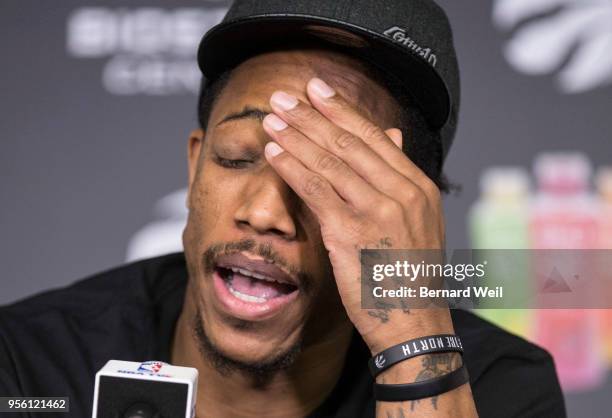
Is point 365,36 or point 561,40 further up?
point 561,40

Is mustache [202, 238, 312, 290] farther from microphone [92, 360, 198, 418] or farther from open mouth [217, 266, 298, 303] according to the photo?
microphone [92, 360, 198, 418]

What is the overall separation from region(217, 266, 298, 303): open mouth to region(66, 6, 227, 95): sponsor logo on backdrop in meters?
1.08

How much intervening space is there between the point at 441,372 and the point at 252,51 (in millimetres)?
597

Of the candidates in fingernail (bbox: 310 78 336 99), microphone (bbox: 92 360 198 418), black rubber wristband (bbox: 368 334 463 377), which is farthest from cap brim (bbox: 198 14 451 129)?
microphone (bbox: 92 360 198 418)

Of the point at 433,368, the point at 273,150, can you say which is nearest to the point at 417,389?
the point at 433,368

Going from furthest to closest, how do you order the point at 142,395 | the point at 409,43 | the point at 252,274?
the point at 409,43 → the point at 252,274 → the point at 142,395

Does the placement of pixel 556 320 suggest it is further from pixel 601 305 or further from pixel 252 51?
pixel 252 51

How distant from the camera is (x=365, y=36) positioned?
Result: 1345mm

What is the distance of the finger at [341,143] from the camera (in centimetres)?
119

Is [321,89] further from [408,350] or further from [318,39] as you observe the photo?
[408,350]

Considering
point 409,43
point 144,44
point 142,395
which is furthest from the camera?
point 144,44

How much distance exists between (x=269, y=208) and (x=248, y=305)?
147mm

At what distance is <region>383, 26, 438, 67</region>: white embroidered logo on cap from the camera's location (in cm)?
136

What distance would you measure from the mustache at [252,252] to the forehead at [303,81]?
0.22 meters
